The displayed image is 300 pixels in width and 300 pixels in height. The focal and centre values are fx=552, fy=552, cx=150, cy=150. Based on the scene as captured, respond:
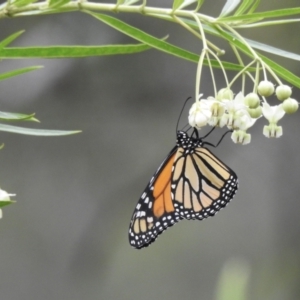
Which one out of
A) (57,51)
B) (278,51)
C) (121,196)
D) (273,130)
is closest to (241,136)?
(273,130)

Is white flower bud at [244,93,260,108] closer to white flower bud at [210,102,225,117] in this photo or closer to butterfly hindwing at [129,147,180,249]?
white flower bud at [210,102,225,117]

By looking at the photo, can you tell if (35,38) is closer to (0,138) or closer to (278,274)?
(0,138)

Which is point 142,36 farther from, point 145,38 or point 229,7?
point 229,7

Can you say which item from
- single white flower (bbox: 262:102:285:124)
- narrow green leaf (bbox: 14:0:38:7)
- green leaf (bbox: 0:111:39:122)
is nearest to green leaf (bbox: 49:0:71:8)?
narrow green leaf (bbox: 14:0:38:7)

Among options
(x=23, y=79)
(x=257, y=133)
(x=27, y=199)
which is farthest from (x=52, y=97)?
(x=257, y=133)

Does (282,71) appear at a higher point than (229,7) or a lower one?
lower

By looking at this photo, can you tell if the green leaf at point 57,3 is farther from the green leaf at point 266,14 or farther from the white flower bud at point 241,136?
the white flower bud at point 241,136

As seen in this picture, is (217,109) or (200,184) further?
(200,184)

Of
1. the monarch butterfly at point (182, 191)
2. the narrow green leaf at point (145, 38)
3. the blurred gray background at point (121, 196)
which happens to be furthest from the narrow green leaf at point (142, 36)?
the blurred gray background at point (121, 196)
